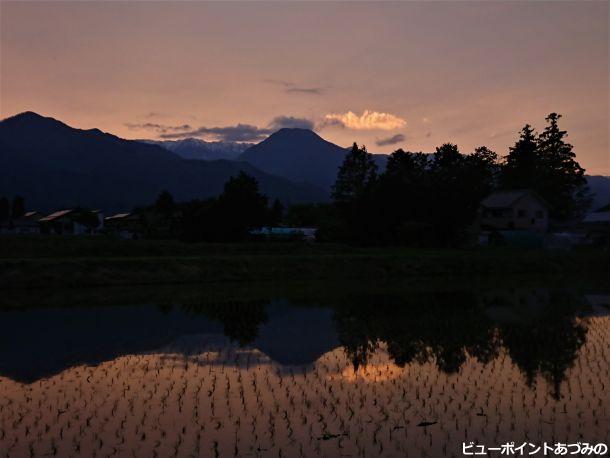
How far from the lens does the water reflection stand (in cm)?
1167

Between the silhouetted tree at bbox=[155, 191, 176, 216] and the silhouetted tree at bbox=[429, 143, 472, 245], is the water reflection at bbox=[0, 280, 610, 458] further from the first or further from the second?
the silhouetted tree at bbox=[155, 191, 176, 216]

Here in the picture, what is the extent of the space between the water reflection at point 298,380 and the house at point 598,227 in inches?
1827

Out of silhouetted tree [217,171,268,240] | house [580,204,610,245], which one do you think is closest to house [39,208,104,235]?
silhouetted tree [217,171,268,240]

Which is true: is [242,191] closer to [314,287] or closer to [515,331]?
[314,287]


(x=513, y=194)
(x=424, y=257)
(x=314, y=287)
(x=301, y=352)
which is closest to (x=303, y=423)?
(x=301, y=352)

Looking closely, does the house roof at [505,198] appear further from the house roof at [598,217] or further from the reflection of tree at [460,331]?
the reflection of tree at [460,331]

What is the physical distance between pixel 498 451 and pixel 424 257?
42021mm

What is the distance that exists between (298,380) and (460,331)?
31.4 ft

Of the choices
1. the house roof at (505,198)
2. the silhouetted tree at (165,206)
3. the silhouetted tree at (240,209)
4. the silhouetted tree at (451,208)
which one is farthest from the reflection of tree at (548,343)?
the silhouetted tree at (165,206)

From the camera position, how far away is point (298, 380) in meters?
16.4

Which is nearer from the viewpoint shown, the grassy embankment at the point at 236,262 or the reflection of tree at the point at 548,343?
the reflection of tree at the point at 548,343

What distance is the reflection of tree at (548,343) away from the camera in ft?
55.6

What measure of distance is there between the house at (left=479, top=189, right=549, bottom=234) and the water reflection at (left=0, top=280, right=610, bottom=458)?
177 feet

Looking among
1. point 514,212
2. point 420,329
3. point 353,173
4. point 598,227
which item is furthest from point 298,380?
point 353,173
